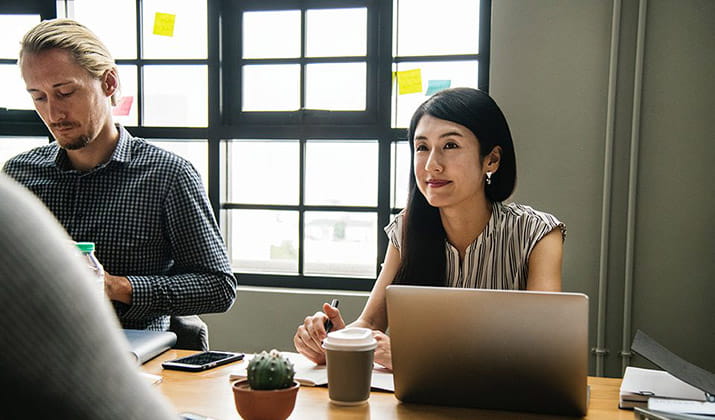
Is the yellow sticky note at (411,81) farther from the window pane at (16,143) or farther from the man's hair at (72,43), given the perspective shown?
the window pane at (16,143)

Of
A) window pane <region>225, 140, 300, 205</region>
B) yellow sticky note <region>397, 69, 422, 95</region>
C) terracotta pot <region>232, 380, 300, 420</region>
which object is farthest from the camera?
window pane <region>225, 140, 300, 205</region>

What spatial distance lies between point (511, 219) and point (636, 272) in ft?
3.09

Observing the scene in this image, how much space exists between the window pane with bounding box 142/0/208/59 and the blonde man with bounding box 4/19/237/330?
1.21 m

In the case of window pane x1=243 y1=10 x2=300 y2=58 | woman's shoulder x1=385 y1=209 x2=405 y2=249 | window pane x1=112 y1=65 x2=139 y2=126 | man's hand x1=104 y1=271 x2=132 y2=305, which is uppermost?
window pane x1=243 y1=10 x2=300 y2=58

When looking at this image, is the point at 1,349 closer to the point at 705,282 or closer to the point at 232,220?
the point at 705,282

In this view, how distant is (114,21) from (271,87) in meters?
0.86

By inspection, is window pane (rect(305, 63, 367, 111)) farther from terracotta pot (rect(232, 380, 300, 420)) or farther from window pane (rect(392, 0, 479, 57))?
terracotta pot (rect(232, 380, 300, 420))

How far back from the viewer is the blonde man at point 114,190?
5.72 ft

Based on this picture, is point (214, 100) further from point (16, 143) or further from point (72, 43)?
point (72, 43)

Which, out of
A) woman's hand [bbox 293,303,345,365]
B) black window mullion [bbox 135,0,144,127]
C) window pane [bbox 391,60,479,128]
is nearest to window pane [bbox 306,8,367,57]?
window pane [bbox 391,60,479,128]

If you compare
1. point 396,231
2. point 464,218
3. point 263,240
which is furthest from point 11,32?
point 464,218

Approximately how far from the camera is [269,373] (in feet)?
3.15

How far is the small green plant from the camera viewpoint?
96cm

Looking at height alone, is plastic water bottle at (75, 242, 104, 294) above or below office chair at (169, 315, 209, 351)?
above
